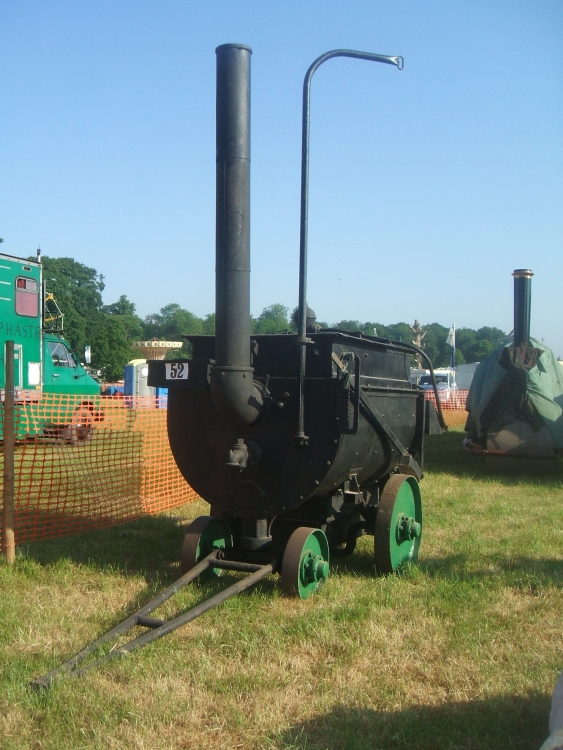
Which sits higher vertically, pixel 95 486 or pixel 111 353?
pixel 111 353

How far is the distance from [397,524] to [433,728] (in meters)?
2.71

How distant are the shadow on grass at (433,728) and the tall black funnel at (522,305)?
32.7ft

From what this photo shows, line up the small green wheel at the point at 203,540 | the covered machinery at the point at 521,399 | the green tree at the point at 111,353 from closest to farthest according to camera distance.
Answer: the small green wheel at the point at 203,540, the covered machinery at the point at 521,399, the green tree at the point at 111,353

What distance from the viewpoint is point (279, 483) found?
17.6 ft

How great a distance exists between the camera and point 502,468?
1313 centimetres

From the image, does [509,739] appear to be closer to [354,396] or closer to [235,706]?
[235,706]

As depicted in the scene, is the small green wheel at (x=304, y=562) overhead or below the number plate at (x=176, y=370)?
below

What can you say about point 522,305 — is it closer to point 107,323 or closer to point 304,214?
point 304,214

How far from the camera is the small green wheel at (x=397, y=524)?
5.87 meters

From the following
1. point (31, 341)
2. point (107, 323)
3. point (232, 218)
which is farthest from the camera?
point (107, 323)

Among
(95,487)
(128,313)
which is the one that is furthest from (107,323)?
(95,487)

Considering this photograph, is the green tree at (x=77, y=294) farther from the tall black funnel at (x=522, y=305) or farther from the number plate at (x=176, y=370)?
the number plate at (x=176, y=370)

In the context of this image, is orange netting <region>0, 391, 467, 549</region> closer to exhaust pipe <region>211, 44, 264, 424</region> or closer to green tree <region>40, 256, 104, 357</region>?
exhaust pipe <region>211, 44, 264, 424</region>

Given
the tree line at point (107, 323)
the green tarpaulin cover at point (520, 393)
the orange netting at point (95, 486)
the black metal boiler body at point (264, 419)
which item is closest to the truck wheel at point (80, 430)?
the orange netting at point (95, 486)
